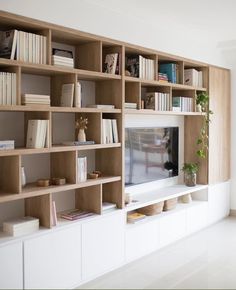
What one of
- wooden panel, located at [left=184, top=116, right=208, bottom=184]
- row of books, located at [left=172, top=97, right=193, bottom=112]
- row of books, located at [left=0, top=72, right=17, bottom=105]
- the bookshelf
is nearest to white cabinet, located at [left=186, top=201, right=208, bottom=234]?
wooden panel, located at [left=184, top=116, right=208, bottom=184]

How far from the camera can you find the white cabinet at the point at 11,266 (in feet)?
9.42

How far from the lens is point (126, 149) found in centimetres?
444

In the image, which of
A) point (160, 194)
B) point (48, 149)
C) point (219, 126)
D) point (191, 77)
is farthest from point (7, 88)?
point (219, 126)

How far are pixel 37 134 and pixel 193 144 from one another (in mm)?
2921

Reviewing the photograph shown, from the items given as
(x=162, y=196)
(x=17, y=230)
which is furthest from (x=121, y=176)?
(x=17, y=230)

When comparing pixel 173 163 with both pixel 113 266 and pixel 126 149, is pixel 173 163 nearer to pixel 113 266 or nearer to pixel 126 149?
pixel 126 149

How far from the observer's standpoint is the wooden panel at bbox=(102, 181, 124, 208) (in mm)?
3943

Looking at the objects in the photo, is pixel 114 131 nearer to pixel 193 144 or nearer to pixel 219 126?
pixel 193 144

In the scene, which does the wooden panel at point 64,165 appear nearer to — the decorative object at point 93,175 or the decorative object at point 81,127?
the decorative object at point 81,127

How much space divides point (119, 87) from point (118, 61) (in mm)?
253

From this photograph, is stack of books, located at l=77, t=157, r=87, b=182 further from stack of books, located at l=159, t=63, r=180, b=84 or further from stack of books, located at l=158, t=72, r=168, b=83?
stack of books, located at l=159, t=63, r=180, b=84

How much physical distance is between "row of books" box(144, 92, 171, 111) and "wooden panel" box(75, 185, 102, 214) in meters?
1.30

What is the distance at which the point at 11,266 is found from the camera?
292cm

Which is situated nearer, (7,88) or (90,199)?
(7,88)
